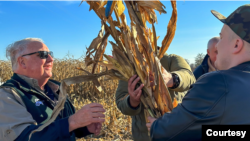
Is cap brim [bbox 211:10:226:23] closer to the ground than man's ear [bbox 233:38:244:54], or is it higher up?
higher up

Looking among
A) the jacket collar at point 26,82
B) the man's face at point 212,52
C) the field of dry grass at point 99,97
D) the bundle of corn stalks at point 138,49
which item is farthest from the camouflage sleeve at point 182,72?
the jacket collar at point 26,82

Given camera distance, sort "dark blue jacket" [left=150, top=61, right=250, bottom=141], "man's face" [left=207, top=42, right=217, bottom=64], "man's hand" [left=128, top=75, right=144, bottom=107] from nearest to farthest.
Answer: "dark blue jacket" [left=150, top=61, right=250, bottom=141], "man's hand" [left=128, top=75, right=144, bottom=107], "man's face" [left=207, top=42, right=217, bottom=64]

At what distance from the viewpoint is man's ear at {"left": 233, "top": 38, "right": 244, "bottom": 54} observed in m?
0.90

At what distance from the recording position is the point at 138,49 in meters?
1.29

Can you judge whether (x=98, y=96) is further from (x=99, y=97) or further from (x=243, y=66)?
(x=243, y=66)

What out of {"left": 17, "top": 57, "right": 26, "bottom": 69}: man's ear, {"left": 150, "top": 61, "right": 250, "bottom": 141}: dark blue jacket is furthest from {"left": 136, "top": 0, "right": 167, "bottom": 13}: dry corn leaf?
{"left": 17, "top": 57, "right": 26, "bottom": 69}: man's ear

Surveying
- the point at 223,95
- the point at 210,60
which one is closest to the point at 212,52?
the point at 210,60

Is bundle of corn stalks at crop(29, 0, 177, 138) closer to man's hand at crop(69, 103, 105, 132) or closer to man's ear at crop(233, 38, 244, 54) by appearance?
man's hand at crop(69, 103, 105, 132)

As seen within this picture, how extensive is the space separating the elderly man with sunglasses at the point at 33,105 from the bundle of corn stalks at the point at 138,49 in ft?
0.44

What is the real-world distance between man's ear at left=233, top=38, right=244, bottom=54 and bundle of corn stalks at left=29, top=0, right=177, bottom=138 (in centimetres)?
47

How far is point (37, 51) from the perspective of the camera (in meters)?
1.68

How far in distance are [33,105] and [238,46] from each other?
149 centimetres

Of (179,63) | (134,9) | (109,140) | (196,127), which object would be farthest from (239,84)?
(109,140)

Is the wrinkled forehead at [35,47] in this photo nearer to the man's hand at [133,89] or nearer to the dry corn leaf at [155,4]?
the man's hand at [133,89]
